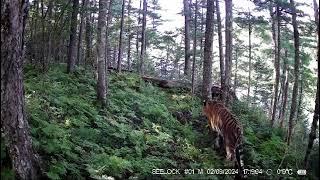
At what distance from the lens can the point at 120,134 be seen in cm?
958

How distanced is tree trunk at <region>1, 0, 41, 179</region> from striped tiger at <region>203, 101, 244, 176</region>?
4.93 meters

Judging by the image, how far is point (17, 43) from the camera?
557 cm

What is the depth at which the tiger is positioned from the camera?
8727 mm

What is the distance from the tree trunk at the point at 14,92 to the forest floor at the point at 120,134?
33 cm

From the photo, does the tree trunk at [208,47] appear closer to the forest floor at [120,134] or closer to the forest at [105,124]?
the forest at [105,124]

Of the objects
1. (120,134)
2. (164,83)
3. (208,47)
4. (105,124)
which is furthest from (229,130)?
(164,83)

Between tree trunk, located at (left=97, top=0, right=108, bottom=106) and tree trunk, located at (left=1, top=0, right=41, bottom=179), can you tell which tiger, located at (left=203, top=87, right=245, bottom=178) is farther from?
tree trunk, located at (left=1, top=0, right=41, bottom=179)

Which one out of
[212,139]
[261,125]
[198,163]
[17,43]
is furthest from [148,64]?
[17,43]

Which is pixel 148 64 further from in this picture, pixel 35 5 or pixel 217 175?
pixel 217 175

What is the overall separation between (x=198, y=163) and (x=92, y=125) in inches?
120

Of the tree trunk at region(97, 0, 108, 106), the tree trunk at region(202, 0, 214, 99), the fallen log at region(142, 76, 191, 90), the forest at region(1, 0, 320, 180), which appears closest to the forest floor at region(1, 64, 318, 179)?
the forest at region(1, 0, 320, 180)

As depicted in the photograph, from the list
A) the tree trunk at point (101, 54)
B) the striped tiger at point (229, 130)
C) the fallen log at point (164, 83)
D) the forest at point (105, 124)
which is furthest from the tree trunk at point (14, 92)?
the fallen log at point (164, 83)

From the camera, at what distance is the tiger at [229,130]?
28.6 feet
